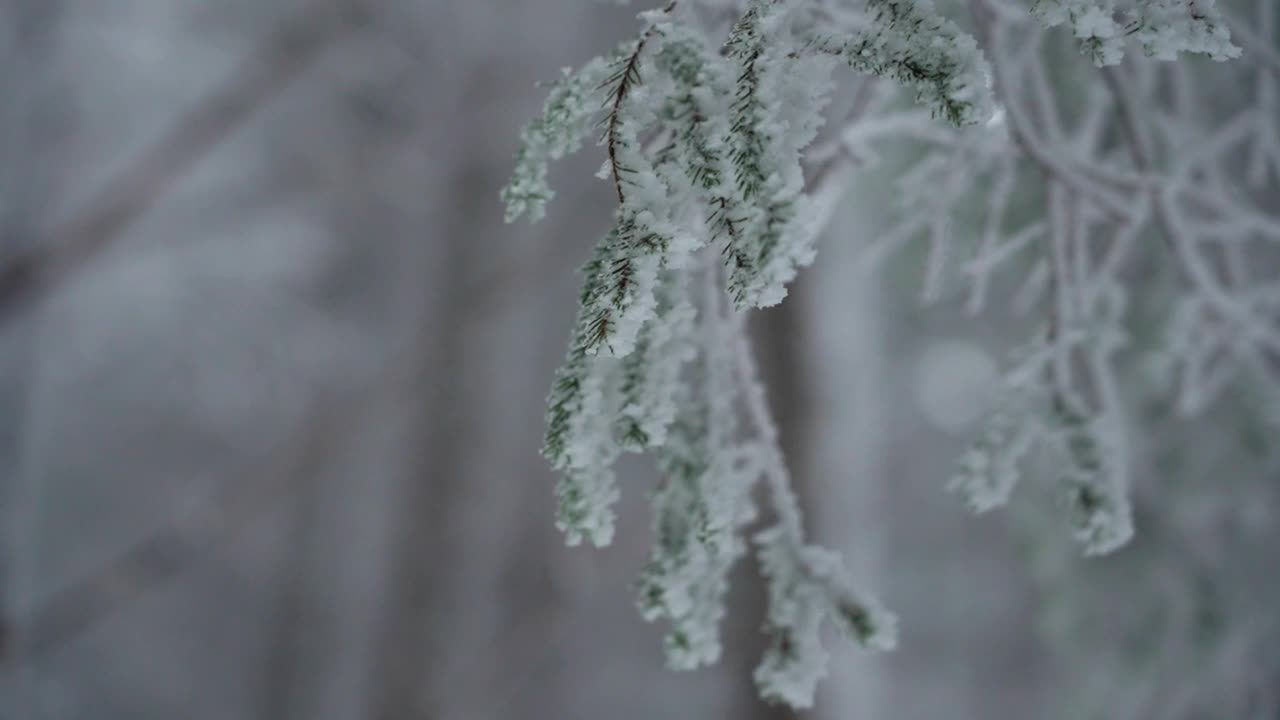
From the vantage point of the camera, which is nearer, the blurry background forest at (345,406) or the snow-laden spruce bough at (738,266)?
the snow-laden spruce bough at (738,266)

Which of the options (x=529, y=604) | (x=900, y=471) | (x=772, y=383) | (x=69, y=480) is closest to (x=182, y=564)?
(x=69, y=480)

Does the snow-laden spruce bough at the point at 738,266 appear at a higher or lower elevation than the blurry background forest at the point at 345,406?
lower

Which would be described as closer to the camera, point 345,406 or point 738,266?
point 738,266

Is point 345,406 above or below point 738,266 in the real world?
above

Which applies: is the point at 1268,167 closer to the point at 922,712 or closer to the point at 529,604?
the point at 529,604
